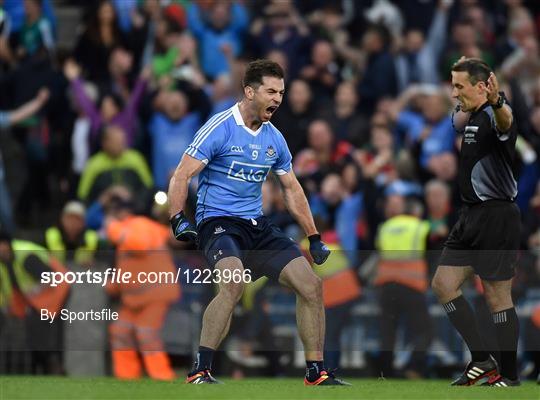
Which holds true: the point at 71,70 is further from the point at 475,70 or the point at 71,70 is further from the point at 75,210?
the point at 475,70

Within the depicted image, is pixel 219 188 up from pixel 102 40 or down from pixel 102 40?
down

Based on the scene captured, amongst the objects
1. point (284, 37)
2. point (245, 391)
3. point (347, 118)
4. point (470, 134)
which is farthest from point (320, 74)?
point (245, 391)

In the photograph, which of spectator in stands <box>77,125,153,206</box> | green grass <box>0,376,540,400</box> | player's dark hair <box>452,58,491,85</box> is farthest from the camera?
spectator in stands <box>77,125,153,206</box>

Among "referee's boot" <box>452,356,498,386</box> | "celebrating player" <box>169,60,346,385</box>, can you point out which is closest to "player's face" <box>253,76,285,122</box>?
"celebrating player" <box>169,60,346,385</box>

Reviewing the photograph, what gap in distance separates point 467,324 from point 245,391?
192 centimetres

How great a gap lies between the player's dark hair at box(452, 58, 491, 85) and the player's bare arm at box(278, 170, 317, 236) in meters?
1.51

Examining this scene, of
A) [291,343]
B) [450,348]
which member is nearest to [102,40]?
[291,343]

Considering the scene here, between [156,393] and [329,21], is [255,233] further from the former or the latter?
[329,21]

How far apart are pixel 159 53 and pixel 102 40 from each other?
0.76 meters

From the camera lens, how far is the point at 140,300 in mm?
13336

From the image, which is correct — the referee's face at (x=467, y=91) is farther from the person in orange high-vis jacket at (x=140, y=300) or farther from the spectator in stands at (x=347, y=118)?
the spectator in stands at (x=347, y=118)

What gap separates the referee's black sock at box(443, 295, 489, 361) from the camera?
11.3 m

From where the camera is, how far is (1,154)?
58.3 ft

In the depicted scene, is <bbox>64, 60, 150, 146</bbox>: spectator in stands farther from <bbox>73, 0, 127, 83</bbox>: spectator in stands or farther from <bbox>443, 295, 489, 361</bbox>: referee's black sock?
<bbox>443, 295, 489, 361</bbox>: referee's black sock
